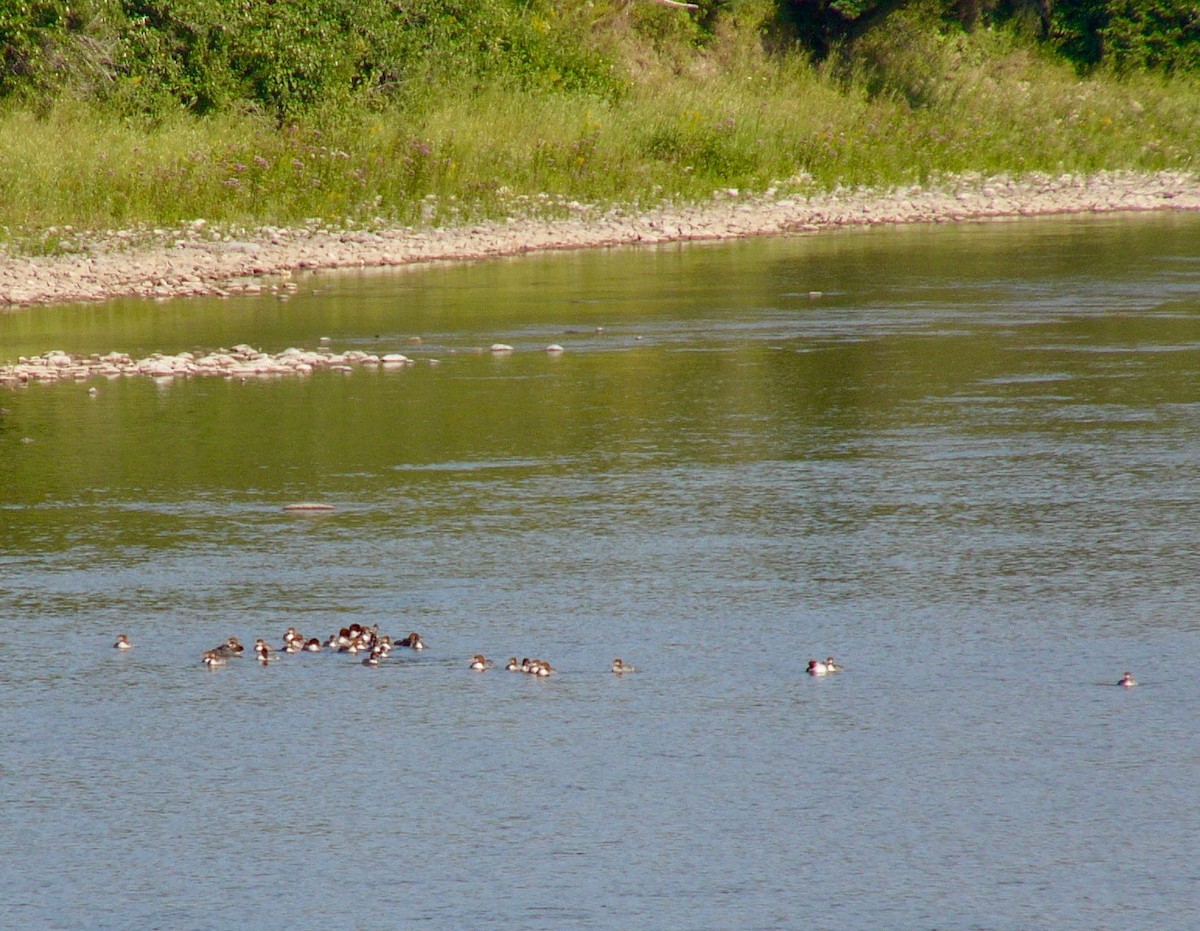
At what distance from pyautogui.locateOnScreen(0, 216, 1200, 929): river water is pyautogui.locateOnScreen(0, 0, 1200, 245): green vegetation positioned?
1150cm

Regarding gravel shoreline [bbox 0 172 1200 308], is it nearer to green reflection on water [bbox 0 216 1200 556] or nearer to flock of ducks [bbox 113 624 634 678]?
green reflection on water [bbox 0 216 1200 556]

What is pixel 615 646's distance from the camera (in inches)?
262

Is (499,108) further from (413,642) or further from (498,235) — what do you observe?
(413,642)

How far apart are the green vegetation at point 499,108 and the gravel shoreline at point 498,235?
0.73 metres

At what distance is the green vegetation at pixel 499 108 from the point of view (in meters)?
24.4

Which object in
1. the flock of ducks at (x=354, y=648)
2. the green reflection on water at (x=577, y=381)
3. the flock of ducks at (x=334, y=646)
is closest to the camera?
the flock of ducks at (x=354, y=648)

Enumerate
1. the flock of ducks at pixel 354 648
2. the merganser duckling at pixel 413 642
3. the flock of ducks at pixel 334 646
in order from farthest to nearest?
the merganser duckling at pixel 413 642 → the flock of ducks at pixel 334 646 → the flock of ducks at pixel 354 648

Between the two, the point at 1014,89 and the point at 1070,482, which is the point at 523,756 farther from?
the point at 1014,89

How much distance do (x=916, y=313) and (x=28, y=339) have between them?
310 inches

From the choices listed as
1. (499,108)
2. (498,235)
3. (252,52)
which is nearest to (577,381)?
(498,235)

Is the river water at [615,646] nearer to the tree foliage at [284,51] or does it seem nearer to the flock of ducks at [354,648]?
the flock of ducks at [354,648]

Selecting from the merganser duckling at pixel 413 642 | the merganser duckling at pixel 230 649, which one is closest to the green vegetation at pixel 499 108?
the merganser duckling at pixel 230 649

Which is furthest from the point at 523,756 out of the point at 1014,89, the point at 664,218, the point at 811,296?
the point at 1014,89

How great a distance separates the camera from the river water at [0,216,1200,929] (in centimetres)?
474
